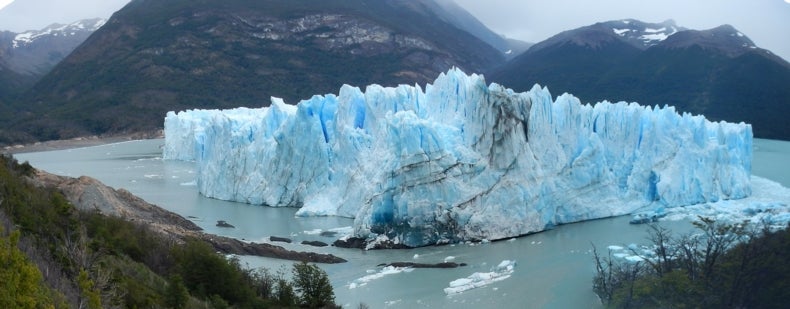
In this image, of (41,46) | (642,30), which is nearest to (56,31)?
(41,46)

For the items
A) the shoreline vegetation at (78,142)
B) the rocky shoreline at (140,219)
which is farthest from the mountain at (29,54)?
the rocky shoreline at (140,219)

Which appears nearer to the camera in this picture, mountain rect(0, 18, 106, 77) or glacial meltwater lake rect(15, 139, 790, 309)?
glacial meltwater lake rect(15, 139, 790, 309)

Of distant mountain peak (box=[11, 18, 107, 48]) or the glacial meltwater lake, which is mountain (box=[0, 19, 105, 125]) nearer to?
distant mountain peak (box=[11, 18, 107, 48])

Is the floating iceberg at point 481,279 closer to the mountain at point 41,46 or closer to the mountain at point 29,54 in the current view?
the mountain at point 29,54

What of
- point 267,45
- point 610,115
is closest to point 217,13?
Answer: point 267,45

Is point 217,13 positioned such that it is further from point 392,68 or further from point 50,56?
point 50,56

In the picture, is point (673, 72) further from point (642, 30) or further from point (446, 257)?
point (446, 257)

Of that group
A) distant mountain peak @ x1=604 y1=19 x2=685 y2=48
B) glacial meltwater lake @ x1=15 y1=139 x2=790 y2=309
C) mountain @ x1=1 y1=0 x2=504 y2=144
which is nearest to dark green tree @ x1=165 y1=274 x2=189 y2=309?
glacial meltwater lake @ x1=15 y1=139 x2=790 y2=309

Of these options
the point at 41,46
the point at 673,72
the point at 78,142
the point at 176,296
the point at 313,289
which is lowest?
the point at 78,142
